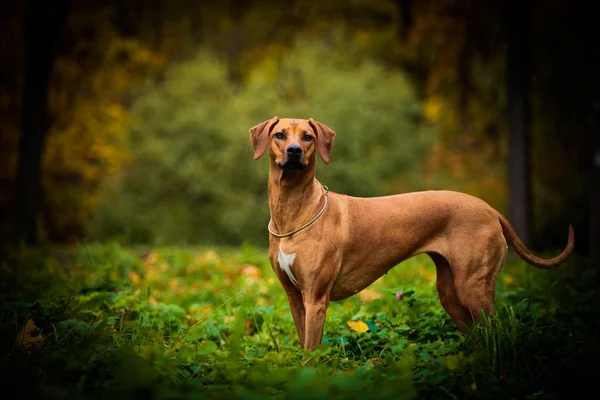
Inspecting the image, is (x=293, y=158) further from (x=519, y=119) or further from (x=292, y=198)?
(x=519, y=119)

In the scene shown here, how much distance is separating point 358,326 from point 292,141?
4.62 ft

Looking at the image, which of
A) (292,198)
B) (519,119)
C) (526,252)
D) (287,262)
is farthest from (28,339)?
(519,119)

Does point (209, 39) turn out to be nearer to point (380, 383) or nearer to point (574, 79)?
point (574, 79)

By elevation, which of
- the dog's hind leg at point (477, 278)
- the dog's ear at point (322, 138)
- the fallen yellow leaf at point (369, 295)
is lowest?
the fallen yellow leaf at point (369, 295)

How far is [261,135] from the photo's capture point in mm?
3730

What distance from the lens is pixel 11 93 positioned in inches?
429

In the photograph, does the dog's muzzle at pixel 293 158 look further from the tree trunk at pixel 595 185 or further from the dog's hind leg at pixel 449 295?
the tree trunk at pixel 595 185

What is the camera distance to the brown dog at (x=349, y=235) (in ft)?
11.5

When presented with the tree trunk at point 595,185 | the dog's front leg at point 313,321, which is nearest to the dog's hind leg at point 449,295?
the dog's front leg at point 313,321

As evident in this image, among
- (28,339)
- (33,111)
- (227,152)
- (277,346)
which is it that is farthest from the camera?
(227,152)

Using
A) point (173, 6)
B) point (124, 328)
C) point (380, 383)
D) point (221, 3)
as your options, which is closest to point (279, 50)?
point (221, 3)

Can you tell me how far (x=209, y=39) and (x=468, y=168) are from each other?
29.6ft

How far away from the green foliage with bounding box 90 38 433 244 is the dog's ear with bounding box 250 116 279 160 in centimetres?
760

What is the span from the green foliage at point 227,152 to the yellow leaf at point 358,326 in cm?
779
